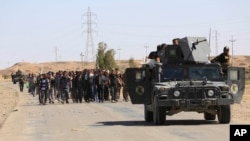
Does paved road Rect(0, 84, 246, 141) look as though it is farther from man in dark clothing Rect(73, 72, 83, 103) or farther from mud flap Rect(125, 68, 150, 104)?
man in dark clothing Rect(73, 72, 83, 103)

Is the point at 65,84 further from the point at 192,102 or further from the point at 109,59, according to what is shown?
the point at 109,59

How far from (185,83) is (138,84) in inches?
75.2

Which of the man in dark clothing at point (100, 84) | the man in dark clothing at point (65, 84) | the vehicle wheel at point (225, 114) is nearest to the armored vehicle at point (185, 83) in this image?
the vehicle wheel at point (225, 114)

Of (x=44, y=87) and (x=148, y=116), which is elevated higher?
(x=44, y=87)

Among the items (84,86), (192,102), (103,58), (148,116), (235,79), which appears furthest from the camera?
(103,58)

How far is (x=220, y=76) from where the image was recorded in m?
20.0

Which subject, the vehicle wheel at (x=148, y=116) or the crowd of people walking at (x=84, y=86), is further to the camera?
the crowd of people walking at (x=84, y=86)

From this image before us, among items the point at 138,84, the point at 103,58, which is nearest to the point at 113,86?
the point at 138,84

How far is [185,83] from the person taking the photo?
19.2 m

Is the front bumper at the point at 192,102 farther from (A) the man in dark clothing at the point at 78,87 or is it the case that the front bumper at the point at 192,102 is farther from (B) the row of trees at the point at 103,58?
(B) the row of trees at the point at 103,58

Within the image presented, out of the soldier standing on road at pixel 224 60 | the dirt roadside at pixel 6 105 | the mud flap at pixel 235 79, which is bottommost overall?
the dirt roadside at pixel 6 105

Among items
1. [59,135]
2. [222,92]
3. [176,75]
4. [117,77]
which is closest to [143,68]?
[176,75]

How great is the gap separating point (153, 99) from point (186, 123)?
1.32 m

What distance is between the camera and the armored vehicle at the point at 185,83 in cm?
1897
